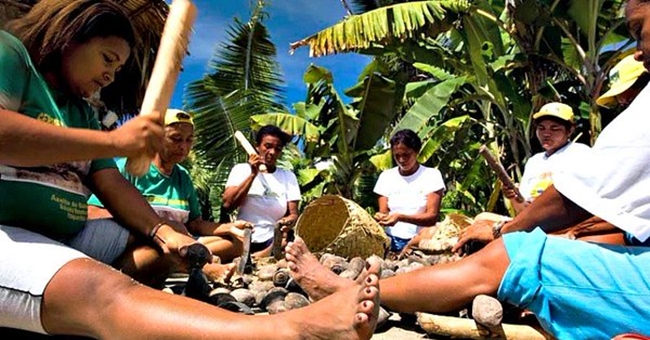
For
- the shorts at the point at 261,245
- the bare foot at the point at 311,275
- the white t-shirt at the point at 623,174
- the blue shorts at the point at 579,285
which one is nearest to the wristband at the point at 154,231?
the bare foot at the point at 311,275

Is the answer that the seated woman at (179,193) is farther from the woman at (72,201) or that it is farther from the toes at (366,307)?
the toes at (366,307)

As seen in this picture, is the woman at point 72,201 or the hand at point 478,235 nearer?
the woman at point 72,201

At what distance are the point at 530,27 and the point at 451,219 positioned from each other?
13.8 feet

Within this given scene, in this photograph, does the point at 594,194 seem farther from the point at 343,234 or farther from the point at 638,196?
the point at 343,234

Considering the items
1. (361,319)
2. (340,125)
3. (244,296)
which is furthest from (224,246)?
(340,125)

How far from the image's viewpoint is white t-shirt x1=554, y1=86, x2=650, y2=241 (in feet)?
5.32

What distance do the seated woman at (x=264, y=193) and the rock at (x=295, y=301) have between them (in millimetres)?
2175

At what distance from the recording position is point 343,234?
4613 mm

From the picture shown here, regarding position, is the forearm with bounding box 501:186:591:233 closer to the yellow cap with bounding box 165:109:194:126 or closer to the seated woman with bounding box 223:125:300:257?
the yellow cap with bounding box 165:109:194:126

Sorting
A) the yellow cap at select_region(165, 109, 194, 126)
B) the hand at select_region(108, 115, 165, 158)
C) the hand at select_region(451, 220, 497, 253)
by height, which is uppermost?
the hand at select_region(108, 115, 165, 158)

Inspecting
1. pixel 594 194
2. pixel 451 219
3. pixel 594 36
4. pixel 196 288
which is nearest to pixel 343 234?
pixel 451 219

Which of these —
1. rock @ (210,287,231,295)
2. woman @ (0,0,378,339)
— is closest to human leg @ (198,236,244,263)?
rock @ (210,287,231,295)

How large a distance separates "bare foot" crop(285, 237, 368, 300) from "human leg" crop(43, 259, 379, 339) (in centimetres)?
68

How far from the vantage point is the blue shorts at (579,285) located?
1647 mm
